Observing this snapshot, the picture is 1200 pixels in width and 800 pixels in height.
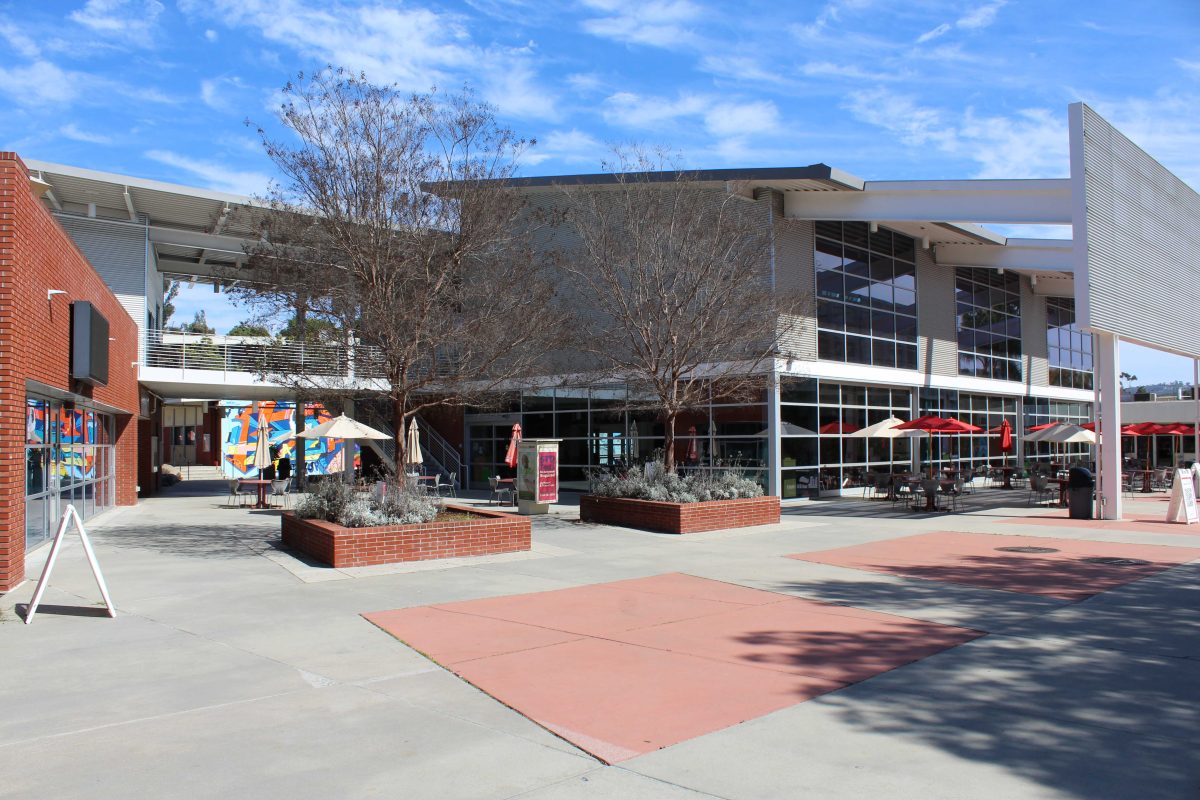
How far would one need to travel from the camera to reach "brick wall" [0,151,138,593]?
9703 mm

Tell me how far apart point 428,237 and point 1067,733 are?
11.7 metres

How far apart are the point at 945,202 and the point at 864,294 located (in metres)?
4.20

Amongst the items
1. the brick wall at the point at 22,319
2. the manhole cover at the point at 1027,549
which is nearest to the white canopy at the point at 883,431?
the manhole cover at the point at 1027,549

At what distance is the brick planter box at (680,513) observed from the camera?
16641 millimetres

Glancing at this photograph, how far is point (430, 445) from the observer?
32.8m

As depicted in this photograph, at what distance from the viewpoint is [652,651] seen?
7445mm

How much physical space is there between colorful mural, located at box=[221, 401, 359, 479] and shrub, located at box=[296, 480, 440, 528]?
79.4 feet

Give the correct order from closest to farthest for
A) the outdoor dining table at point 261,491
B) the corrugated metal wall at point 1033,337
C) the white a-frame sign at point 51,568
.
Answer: the white a-frame sign at point 51,568 < the outdoor dining table at point 261,491 < the corrugated metal wall at point 1033,337

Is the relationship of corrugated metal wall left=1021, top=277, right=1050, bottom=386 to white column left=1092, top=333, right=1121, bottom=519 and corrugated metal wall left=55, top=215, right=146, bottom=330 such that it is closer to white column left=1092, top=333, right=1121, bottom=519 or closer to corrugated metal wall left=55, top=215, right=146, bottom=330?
white column left=1092, top=333, right=1121, bottom=519

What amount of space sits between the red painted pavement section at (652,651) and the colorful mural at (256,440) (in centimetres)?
3018

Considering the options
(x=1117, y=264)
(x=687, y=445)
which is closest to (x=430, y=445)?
Result: (x=687, y=445)

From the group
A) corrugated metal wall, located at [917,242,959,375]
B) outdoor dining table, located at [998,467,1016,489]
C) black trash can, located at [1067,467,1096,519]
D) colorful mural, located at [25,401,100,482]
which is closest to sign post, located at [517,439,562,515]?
colorful mural, located at [25,401,100,482]

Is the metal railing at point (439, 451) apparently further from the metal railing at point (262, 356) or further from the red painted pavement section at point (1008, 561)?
the red painted pavement section at point (1008, 561)

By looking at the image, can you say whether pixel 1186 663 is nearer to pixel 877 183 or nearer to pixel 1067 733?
pixel 1067 733
